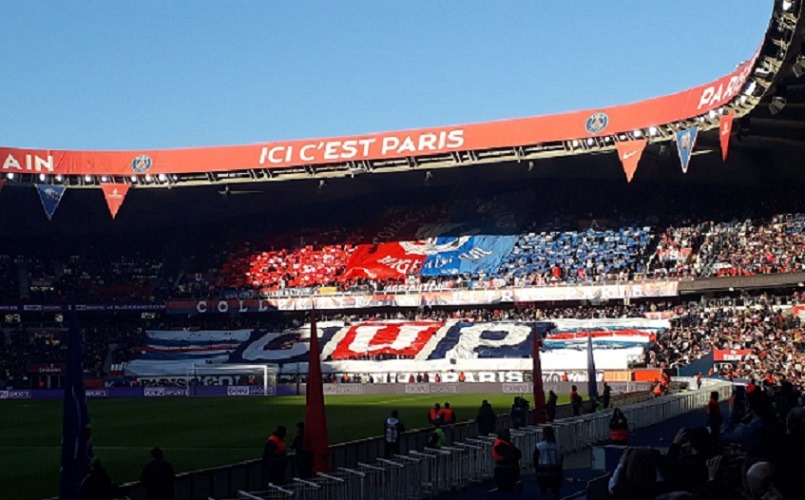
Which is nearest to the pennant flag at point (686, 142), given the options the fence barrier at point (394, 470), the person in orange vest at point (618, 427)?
the fence barrier at point (394, 470)

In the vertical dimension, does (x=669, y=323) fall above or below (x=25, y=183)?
below

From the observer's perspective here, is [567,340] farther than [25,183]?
No

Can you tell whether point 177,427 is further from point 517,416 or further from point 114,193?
point 114,193

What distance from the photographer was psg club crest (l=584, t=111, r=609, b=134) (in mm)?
59469

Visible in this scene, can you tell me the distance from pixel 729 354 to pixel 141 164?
1598 inches

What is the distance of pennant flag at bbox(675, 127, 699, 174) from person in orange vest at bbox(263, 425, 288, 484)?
38386mm

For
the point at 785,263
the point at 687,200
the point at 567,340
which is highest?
the point at 687,200

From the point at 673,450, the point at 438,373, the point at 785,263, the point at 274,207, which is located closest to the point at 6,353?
the point at 274,207

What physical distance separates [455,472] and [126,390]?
157ft

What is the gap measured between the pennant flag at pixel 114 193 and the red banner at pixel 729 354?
40.2 metres

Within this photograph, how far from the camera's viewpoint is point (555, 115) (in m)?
61.8

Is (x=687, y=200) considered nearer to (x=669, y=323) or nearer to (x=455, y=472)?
(x=669, y=323)

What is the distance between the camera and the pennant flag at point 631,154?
5734 centimetres

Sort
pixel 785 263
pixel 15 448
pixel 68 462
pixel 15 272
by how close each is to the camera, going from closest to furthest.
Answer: pixel 68 462, pixel 15 448, pixel 785 263, pixel 15 272
